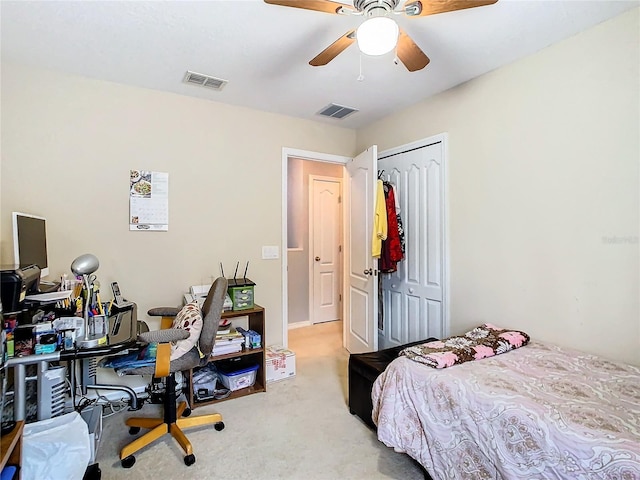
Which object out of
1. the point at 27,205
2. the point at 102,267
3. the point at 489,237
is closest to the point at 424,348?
the point at 489,237

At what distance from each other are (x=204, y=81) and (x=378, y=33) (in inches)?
64.5

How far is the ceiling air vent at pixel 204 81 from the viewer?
7.82 feet

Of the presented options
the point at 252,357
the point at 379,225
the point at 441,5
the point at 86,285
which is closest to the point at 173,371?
the point at 86,285

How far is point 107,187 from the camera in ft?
8.09

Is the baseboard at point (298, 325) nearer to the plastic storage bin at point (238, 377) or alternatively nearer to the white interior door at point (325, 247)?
the white interior door at point (325, 247)

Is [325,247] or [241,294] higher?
[325,247]

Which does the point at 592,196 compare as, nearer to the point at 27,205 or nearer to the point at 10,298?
the point at 10,298

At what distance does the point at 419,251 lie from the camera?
291 centimetres

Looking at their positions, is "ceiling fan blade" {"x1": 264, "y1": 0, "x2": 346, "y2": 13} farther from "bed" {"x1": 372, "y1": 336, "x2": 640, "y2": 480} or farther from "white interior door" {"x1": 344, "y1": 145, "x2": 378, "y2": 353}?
"bed" {"x1": 372, "y1": 336, "x2": 640, "y2": 480}

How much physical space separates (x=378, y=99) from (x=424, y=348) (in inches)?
82.4

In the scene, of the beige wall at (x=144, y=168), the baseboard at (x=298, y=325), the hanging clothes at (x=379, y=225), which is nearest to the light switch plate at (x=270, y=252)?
the beige wall at (x=144, y=168)

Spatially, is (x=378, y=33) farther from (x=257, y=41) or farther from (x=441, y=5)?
(x=257, y=41)

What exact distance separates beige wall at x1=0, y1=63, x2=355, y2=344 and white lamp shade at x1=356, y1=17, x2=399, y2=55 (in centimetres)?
186

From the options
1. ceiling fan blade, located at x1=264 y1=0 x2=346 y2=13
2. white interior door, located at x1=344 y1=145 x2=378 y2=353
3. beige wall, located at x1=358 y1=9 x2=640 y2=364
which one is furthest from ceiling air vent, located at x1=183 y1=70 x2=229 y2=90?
beige wall, located at x1=358 y1=9 x2=640 y2=364
